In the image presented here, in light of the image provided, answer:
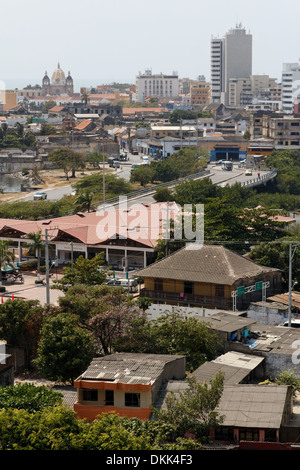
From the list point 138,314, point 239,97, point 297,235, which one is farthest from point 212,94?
point 138,314

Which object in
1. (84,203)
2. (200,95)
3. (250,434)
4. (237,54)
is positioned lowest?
(250,434)

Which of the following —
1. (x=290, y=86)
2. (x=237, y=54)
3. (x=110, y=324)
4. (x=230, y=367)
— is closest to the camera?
(x=230, y=367)

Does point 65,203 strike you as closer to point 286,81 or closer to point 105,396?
point 105,396

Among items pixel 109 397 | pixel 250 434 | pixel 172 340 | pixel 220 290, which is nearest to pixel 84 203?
pixel 220 290

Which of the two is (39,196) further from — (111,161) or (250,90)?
(250,90)

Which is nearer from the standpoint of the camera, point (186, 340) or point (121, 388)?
point (121, 388)

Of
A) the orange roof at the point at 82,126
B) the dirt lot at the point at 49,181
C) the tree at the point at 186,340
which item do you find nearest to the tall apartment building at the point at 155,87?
the orange roof at the point at 82,126

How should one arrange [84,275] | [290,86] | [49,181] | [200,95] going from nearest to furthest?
1. [84,275]
2. [49,181]
3. [290,86]
4. [200,95]
